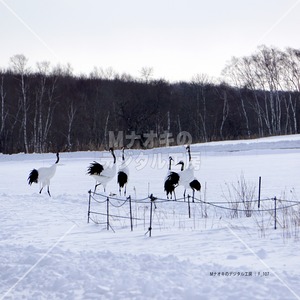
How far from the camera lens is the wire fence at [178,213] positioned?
8.08 metres

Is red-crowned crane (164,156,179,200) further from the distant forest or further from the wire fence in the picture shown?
the distant forest

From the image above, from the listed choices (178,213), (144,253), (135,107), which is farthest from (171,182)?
(135,107)

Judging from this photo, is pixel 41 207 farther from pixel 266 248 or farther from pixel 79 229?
pixel 266 248

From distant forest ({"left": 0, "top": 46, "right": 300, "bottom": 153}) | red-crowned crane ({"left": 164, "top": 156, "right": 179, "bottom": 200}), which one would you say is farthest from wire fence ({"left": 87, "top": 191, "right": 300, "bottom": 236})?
distant forest ({"left": 0, "top": 46, "right": 300, "bottom": 153})

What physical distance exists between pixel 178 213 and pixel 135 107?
3673 centimetres

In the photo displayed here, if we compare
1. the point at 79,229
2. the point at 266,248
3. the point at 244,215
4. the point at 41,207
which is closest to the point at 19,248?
the point at 79,229

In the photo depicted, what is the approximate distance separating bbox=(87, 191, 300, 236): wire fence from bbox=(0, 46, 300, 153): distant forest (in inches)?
983

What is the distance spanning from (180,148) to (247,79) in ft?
58.4

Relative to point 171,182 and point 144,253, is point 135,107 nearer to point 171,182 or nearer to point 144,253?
point 171,182

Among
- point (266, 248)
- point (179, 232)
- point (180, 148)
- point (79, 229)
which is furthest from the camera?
point (180, 148)

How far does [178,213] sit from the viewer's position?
32.9 ft

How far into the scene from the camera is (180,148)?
29875mm

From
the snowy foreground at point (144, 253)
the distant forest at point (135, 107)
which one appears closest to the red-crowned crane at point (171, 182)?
the snowy foreground at point (144, 253)

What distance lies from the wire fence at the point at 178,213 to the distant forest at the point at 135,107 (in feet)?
81.9
